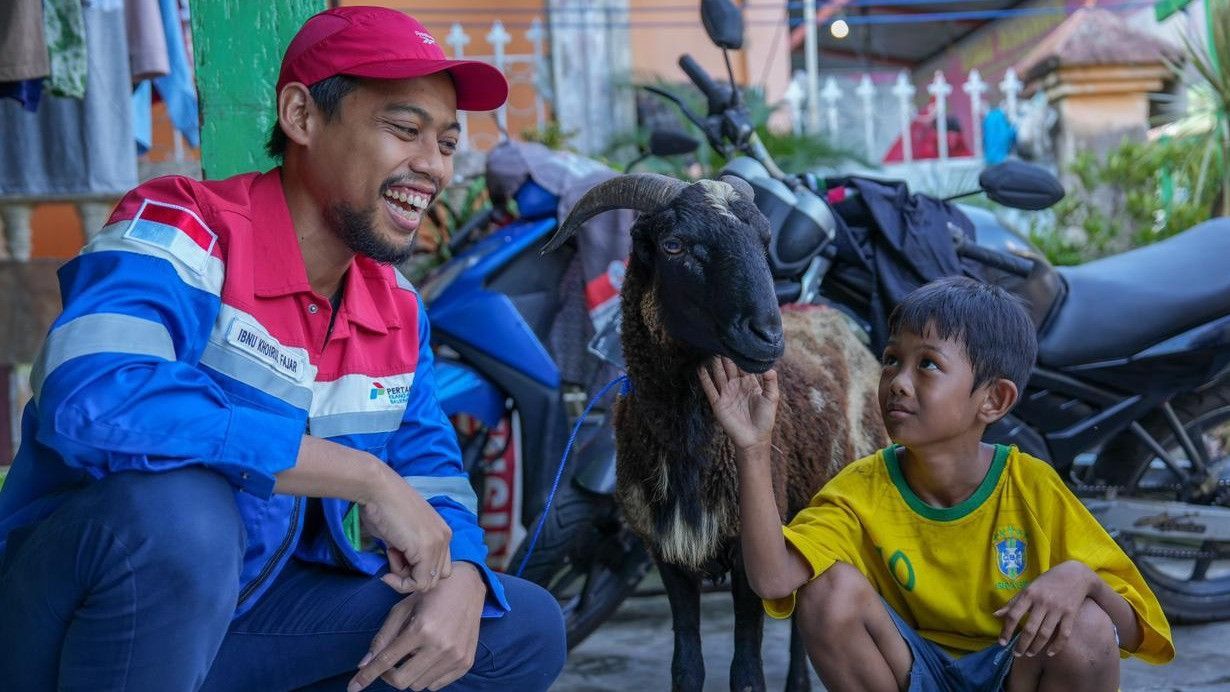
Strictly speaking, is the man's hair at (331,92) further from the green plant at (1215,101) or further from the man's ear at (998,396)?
the green plant at (1215,101)

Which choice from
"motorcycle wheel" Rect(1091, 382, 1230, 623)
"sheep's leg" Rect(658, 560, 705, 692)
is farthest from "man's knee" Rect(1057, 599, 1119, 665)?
"motorcycle wheel" Rect(1091, 382, 1230, 623)

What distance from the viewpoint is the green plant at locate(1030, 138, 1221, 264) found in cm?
713

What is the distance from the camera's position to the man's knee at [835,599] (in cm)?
255

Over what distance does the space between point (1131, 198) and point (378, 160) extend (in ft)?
20.2

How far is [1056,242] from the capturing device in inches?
278

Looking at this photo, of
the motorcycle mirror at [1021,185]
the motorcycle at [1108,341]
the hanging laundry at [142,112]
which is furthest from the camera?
the hanging laundry at [142,112]

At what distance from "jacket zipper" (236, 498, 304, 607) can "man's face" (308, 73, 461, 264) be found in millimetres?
529

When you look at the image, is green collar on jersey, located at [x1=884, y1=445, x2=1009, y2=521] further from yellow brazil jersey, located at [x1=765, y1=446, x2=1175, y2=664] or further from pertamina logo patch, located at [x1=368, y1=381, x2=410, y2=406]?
pertamina logo patch, located at [x1=368, y1=381, x2=410, y2=406]

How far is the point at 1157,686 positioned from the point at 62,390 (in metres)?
3.47

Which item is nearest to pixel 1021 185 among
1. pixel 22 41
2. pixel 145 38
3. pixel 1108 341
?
pixel 1108 341

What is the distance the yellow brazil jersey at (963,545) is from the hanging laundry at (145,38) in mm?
3606

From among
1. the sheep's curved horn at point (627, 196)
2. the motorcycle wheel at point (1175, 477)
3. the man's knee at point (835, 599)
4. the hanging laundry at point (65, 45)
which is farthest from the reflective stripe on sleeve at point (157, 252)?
the motorcycle wheel at point (1175, 477)

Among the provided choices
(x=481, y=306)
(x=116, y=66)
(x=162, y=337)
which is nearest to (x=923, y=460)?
(x=162, y=337)

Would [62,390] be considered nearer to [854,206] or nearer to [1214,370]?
[854,206]
